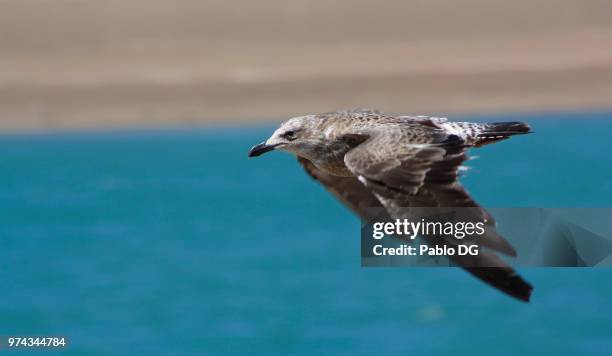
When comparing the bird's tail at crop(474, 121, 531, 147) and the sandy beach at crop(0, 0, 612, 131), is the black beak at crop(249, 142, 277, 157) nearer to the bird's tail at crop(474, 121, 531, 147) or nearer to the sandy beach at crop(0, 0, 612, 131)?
the bird's tail at crop(474, 121, 531, 147)

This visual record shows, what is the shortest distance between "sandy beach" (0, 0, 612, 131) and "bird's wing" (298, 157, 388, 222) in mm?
12933

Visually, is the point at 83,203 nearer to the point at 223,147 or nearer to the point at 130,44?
the point at 223,147

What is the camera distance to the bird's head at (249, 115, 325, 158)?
4852mm

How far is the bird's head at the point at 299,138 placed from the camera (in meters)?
4.85

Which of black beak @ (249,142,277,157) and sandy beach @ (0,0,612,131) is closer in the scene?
black beak @ (249,142,277,157)

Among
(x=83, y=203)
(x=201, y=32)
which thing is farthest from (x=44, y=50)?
(x=83, y=203)

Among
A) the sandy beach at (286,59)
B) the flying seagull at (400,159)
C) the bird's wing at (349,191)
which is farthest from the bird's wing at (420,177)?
the sandy beach at (286,59)

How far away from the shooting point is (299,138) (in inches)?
192

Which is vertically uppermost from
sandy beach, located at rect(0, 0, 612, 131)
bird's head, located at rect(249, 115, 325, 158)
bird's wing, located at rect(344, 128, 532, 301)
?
sandy beach, located at rect(0, 0, 612, 131)

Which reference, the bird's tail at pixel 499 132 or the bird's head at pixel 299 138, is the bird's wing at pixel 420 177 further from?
the bird's head at pixel 299 138

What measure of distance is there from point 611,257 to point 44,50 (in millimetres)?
17882

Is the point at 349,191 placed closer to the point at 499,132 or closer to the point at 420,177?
the point at 499,132

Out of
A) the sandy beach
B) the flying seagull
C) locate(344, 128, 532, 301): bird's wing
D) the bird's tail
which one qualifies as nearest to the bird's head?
the flying seagull

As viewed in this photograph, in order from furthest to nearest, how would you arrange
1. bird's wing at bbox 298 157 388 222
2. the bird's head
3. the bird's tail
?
bird's wing at bbox 298 157 388 222
the bird's head
the bird's tail
